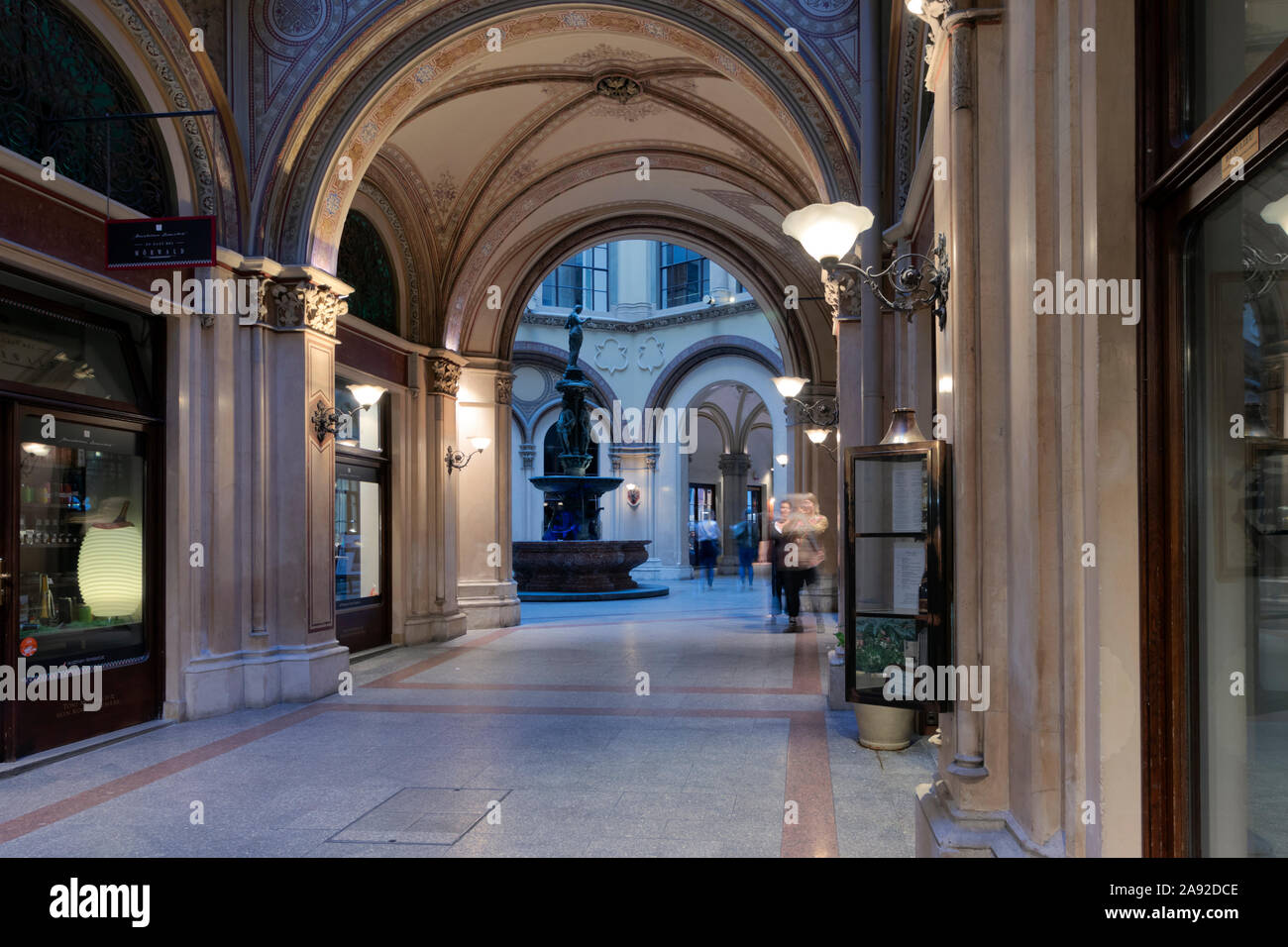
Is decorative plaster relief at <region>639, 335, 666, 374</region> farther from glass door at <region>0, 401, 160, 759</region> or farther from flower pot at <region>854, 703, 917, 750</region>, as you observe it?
flower pot at <region>854, 703, 917, 750</region>

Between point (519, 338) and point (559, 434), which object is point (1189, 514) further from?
point (519, 338)

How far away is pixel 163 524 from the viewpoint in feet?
25.4

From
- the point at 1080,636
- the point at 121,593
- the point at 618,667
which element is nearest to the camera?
the point at 1080,636

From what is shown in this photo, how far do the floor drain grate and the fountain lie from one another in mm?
13383

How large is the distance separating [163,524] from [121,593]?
672mm

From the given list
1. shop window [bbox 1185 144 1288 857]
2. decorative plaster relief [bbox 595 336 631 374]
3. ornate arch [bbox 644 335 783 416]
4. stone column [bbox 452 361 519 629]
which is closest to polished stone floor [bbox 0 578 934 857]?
shop window [bbox 1185 144 1288 857]

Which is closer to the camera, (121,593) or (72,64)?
(72,64)

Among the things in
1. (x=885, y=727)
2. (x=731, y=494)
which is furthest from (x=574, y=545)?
(x=885, y=727)

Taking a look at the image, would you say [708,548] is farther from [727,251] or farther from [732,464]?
[732,464]

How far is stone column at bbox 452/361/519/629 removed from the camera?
13.7 meters

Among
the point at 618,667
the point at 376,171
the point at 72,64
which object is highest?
the point at 376,171

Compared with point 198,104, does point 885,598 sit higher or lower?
lower

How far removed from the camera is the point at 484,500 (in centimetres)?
1379

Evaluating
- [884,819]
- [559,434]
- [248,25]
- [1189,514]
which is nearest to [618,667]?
[884,819]
